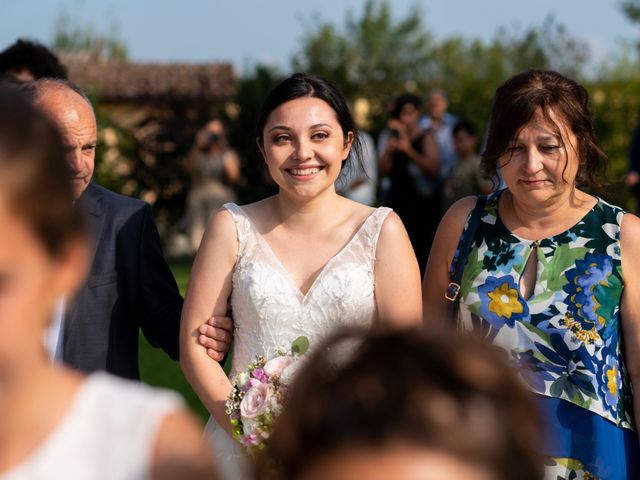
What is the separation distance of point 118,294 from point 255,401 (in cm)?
86

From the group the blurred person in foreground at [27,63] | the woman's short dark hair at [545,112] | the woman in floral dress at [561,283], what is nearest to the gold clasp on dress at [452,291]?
the woman in floral dress at [561,283]

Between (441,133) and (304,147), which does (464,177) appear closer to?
(441,133)

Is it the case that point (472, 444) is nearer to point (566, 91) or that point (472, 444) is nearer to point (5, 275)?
point (5, 275)

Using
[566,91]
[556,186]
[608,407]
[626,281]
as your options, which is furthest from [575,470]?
[566,91]

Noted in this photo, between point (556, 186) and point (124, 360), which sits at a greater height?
point (556, 186)

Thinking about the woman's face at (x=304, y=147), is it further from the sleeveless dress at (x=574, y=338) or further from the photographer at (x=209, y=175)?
the photographer at (x=209, y=175)

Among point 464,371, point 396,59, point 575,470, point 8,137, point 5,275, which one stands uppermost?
point 396,59

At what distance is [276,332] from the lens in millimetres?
4297

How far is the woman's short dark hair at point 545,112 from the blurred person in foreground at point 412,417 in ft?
9.26

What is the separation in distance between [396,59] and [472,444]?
61534 millimetres

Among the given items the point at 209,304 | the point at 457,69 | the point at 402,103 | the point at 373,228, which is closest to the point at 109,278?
the point at 209,304

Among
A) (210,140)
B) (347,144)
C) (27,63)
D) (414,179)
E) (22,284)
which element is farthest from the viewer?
(210,140)

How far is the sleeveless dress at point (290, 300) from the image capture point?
4246mm

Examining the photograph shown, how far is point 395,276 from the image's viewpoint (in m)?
4.23
